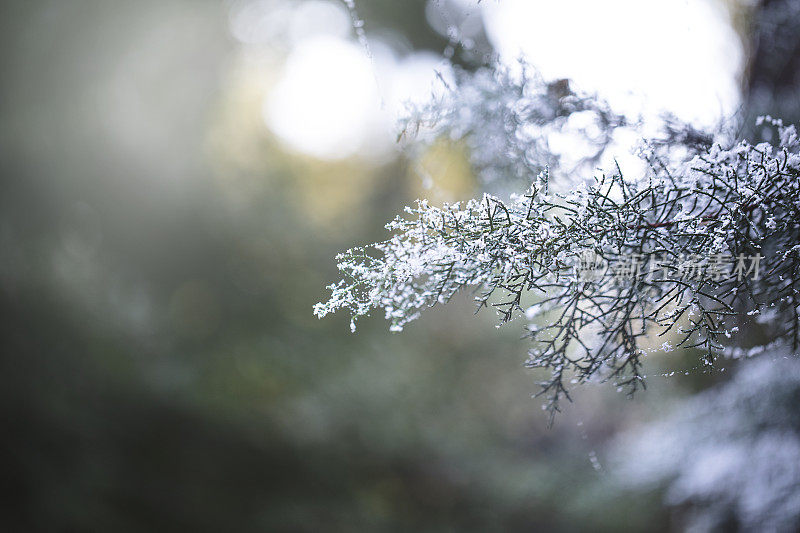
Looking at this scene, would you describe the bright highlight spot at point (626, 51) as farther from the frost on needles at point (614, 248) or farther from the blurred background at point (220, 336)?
the blurred background at point (220, 336)

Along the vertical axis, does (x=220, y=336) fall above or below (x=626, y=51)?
above

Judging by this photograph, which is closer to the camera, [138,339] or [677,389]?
[677,389]

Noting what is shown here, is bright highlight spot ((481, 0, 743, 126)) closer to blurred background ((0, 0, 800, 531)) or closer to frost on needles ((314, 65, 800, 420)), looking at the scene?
frost on needles ((314, 65, 800, 420))

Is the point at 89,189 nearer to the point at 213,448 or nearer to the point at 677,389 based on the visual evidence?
the point at 213,448

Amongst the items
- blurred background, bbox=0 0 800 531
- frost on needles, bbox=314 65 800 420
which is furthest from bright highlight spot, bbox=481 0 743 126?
blurred background, bbox=0 0 800 531

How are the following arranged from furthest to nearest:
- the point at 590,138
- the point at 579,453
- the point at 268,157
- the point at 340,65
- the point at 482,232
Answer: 1. the point at 268,157
2. the point at 579,453
3. the point at 340,65
4. the point at 590,138
5. the point at 482,232

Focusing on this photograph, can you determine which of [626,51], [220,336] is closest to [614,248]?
[626,51]

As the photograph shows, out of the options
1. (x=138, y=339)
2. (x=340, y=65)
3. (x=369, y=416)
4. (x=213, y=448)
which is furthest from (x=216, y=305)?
(x=340, y=65)

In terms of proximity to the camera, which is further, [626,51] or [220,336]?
[220,336]

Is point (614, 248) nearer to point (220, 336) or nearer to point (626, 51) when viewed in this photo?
point (626, 51)
